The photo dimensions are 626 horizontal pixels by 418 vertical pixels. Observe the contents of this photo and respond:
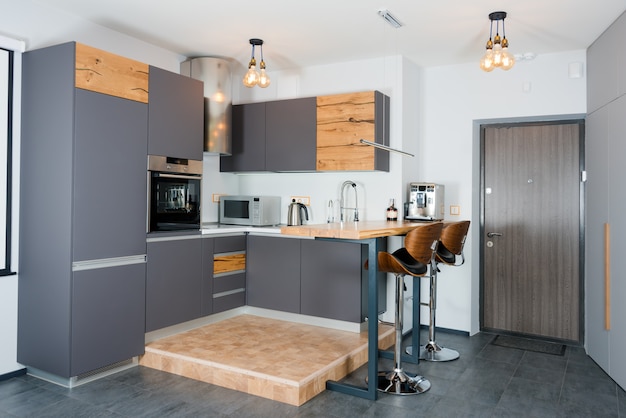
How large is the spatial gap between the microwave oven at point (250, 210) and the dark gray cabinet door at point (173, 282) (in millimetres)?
763

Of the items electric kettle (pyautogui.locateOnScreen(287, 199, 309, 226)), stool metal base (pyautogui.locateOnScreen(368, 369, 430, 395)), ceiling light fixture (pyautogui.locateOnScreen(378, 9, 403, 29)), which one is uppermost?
ceiling light fixture (pyautogui.locateOnScreen(378, 9, 403, 29))

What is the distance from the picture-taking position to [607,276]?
384cm

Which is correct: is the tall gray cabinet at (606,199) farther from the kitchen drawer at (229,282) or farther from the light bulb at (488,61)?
the kitchen drawer at (229,282)

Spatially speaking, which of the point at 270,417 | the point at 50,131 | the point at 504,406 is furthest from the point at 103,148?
the point at 504,406

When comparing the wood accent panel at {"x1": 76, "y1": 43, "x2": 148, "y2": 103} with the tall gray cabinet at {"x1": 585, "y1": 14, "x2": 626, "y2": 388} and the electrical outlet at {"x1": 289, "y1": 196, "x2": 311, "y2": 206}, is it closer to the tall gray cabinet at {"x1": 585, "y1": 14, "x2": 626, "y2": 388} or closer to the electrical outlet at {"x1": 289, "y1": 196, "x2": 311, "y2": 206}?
the electrical outlet at {"x1": 289, "y1": 196, "x2": 311, "y2": 206}

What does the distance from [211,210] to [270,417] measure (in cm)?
275

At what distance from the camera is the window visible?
3.43m

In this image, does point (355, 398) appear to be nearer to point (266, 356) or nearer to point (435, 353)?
point (266, 356)

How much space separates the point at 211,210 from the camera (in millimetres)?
5242

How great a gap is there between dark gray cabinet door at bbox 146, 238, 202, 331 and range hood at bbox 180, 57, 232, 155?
1064 millimetres

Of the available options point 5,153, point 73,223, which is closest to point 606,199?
point 73,223

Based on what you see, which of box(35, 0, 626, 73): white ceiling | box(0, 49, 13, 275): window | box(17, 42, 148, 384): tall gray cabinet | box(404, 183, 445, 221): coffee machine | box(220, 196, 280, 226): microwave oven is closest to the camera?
box(17, 42, 148, 384): tall gray cabinet

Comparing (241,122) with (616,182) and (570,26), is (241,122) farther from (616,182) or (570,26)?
(616,182)

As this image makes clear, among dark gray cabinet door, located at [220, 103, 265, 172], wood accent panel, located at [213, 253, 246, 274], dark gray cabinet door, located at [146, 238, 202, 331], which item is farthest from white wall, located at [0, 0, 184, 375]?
dark gray cabinet door, located at [220, 103, 265, 172]
